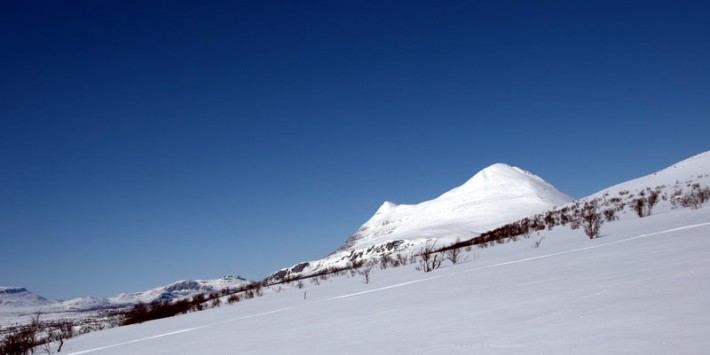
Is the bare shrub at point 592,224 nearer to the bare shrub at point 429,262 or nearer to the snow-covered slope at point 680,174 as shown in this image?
the bare shrub at point 429,262

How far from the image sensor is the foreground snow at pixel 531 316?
7.54 feet

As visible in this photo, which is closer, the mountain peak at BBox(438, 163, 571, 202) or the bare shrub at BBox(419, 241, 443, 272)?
the bare shrub at BBox(419, 241, 443, 272)

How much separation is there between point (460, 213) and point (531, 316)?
2825 inches

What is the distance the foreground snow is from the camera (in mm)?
2297

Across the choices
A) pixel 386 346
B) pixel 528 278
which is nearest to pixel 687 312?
pixel 386 346

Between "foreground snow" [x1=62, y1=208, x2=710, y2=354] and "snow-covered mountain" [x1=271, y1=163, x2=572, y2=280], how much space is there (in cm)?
4503

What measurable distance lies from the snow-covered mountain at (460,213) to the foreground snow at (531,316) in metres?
45.0

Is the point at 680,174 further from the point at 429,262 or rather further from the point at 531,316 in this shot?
the point at 531,316

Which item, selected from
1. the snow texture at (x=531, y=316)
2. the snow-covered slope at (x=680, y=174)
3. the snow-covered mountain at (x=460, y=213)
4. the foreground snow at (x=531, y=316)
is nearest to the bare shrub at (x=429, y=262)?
the snow texture at (x=531, y=316)

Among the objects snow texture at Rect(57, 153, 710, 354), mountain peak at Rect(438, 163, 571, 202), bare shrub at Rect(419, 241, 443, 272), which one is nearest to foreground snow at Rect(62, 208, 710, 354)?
snow texture at Rect(57, 153, 710, 354)

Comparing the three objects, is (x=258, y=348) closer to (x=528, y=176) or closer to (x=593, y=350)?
(x=593, y=350)

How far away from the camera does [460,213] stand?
7281 centimetres

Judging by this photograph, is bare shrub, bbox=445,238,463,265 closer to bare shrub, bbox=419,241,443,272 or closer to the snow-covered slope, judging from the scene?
bare shrub, bbox=419,241,443,272

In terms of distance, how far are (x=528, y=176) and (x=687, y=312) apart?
91.6 metres
